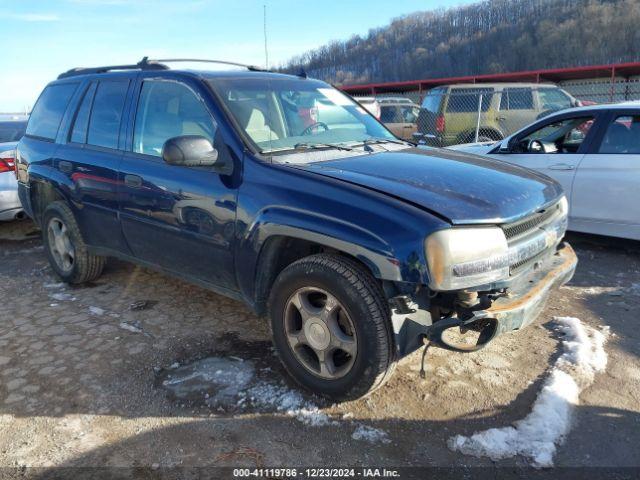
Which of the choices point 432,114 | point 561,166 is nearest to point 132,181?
point 561,166

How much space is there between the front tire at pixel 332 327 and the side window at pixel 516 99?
33.9 ft

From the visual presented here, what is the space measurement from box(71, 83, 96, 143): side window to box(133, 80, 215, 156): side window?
769 mm

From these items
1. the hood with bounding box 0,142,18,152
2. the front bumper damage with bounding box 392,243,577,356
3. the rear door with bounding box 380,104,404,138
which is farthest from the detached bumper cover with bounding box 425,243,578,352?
the rear door with bounding box 380,104,404,138

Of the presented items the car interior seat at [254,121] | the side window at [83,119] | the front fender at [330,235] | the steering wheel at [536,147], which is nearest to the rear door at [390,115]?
the steering wheel at [536,147]

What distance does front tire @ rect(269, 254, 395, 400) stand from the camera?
8.63 feet

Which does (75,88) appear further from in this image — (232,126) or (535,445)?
(535,445)

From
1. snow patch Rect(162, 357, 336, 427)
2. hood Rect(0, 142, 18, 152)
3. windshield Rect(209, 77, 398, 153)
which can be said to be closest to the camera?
snow patch Rect(162, 357, 336, 427)

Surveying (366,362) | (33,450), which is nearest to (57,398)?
(33,450)

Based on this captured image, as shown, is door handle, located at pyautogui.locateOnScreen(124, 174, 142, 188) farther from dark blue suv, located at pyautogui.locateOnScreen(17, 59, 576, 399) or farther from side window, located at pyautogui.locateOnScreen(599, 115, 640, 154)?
side window, located at pyautogui.locateOnScreen(599, 115, 640, 154)

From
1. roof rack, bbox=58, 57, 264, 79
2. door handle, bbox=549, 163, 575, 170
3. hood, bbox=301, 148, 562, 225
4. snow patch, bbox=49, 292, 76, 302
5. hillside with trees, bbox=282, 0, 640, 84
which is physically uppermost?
hillside with trees, bbox=282, 0, 640, 84

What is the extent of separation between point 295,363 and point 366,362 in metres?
0.53

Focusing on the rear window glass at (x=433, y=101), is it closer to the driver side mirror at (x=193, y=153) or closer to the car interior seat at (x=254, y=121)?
the car interior seat at (x=254, y=121)

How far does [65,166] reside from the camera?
14.5 ft

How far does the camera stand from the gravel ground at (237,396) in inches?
101
